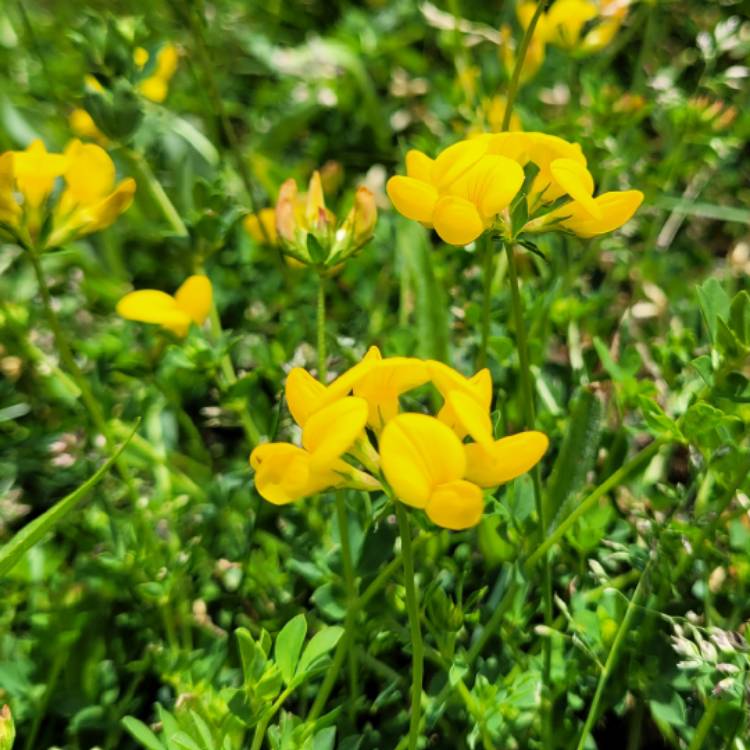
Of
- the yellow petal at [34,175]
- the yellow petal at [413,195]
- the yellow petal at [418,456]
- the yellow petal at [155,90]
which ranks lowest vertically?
the yellow petal at [155,90]

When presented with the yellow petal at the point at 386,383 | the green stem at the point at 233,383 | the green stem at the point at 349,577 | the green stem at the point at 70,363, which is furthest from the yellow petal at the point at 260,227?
the yellow petal at the point at 386,383

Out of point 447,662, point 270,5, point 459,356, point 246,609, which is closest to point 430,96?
point 270,5

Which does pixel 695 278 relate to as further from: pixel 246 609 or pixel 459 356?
pixel 246 609

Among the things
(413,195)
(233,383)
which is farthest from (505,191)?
(233,383)

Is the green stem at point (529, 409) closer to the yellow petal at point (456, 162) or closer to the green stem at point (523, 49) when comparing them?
the yellow petal at point (456, 162)

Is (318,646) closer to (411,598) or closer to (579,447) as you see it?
(411,598)

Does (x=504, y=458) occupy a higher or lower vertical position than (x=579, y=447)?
higher

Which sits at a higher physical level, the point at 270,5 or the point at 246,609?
the point at 270,5
